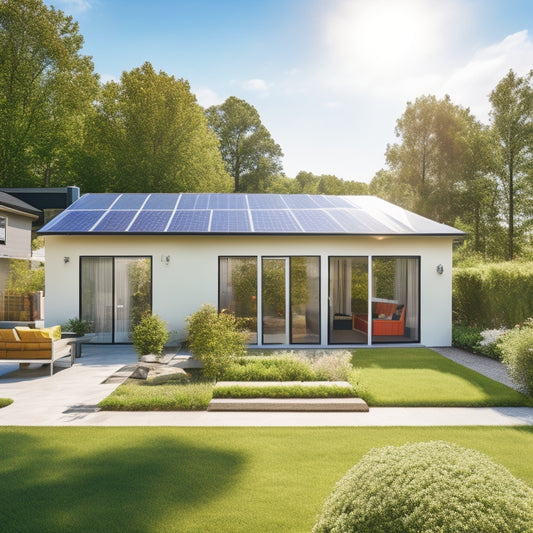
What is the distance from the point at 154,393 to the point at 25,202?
22226mm

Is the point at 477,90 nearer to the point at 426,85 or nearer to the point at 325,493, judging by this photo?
the point at 426,85

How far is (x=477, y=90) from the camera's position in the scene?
29.4 meters

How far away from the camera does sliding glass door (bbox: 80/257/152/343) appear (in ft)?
42.9

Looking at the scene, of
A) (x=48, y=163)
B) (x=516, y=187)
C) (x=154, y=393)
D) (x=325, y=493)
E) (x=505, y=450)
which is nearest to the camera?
(x=325, y=493)

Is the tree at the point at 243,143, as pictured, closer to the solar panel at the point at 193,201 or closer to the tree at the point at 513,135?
the tree at the point at 513,135

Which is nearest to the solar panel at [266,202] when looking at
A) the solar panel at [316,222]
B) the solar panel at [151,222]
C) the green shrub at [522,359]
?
the solar panel at [316,222]

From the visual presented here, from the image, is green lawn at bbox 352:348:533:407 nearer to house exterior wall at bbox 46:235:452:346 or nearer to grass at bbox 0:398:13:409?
house exterior wall at bbox 46:235:452:346

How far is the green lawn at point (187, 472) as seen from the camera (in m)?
4.20

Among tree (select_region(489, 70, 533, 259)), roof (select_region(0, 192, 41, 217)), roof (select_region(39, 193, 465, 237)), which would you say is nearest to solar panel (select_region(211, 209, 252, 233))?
roof (select_region(39, 193, 465, 237))

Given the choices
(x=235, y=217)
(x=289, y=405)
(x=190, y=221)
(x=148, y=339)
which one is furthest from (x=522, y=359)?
(x=190, y=221)

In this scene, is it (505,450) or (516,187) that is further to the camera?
(516,187)

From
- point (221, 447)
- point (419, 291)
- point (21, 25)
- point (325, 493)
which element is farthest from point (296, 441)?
point (21, 25)

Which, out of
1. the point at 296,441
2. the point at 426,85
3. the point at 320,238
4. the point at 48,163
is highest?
the point at 426,85

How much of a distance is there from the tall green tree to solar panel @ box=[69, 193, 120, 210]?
17.9 meters
